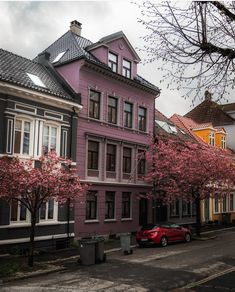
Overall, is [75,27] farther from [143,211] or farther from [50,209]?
[50,209]

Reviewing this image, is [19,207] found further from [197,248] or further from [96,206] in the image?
[197,248]

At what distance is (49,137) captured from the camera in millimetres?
22047

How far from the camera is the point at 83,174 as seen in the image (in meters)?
24.2

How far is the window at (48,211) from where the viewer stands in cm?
2128

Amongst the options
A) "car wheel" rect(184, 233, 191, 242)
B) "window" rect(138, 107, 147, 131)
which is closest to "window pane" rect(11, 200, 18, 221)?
"car wheel" rect(184, 233, 191, 242)

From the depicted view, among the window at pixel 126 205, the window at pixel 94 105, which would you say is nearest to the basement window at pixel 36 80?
the window at pixel 94 105

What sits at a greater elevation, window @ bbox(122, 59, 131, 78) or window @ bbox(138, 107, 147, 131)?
window @ bbox(122, 59, 131, 78)

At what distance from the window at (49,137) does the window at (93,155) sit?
10.3 ft

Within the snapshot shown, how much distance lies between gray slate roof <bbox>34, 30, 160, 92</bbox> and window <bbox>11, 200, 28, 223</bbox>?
9433mm

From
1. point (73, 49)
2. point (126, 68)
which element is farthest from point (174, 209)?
point (73, 49)

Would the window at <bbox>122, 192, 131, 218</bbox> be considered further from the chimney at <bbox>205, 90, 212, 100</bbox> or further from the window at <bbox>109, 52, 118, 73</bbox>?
the chimney at <bbox>205, 90, 212, 100</bbox>

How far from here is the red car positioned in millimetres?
22406

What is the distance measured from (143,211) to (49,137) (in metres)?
10.6

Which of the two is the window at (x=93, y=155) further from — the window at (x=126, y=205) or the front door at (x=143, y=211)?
the front door at (x=143, y=211)
